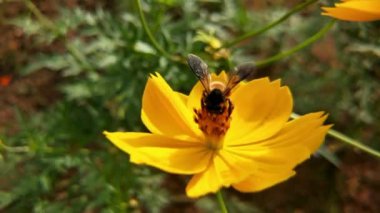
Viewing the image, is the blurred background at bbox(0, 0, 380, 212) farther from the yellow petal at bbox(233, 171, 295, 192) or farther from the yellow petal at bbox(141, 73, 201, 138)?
the yellow petal at bbox(233, 171, 295, 192)

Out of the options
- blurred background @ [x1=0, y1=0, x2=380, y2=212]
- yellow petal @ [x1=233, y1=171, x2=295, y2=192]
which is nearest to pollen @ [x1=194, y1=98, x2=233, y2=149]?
yellow petal @ [x1=233, y1=171, x2=295, y2=192]

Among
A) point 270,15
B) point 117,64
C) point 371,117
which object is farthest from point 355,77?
point 117,64

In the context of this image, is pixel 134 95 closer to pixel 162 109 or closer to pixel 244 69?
pixel 162 109

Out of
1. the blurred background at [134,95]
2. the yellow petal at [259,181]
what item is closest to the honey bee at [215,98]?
the yellow petal at [259,181]

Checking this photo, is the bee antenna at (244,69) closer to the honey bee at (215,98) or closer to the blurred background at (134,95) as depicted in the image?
the honey bee at (215,98)

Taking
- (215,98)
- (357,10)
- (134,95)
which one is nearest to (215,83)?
(215,98)
